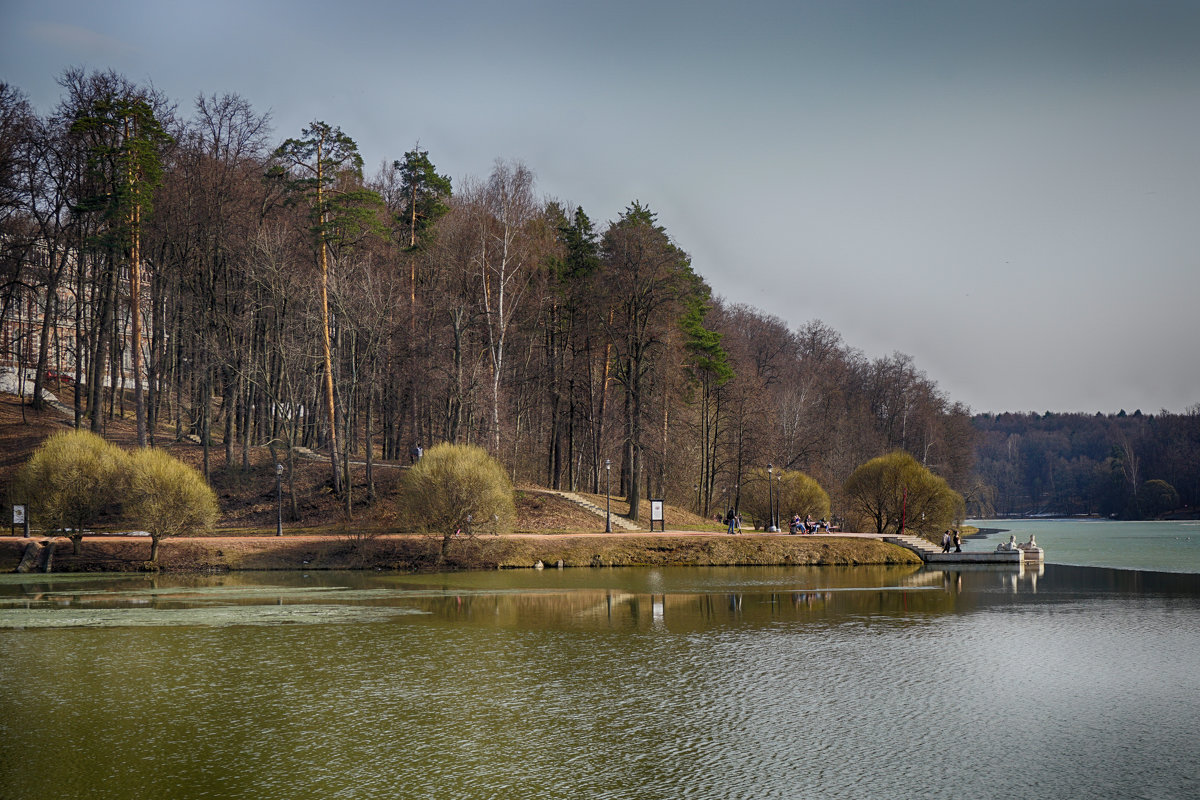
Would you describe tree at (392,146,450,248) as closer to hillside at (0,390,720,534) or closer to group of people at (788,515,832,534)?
hillside at (0,390,720,534)

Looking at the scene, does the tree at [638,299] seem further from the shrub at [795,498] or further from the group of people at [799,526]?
the shrub at [795,498]

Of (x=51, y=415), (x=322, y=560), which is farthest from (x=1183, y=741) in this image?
(x=51, y=415)

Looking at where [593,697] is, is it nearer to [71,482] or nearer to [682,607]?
[682,607]

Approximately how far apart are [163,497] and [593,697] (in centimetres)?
2738

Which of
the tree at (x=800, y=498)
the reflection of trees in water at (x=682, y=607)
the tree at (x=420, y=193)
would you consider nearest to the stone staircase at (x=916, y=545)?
the tree at (x=800, y=498)

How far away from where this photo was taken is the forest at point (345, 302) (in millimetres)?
44531

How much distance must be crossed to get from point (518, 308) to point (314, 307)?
12357 mm

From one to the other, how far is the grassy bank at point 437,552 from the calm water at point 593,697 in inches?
320

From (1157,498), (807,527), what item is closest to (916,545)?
(807,527)

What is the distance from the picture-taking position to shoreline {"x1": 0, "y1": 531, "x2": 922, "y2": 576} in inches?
1505

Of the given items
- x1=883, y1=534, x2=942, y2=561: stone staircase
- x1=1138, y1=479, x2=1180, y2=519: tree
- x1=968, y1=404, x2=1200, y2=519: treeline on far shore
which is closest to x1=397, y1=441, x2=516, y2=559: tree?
x1=883, y1=534, x2=942, y2=561: stone staircase

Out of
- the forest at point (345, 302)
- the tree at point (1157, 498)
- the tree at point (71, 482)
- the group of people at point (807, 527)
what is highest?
the forest at point (345, 302)

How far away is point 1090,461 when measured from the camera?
177500 mm

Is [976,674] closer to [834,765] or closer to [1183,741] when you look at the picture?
[1183,741]
